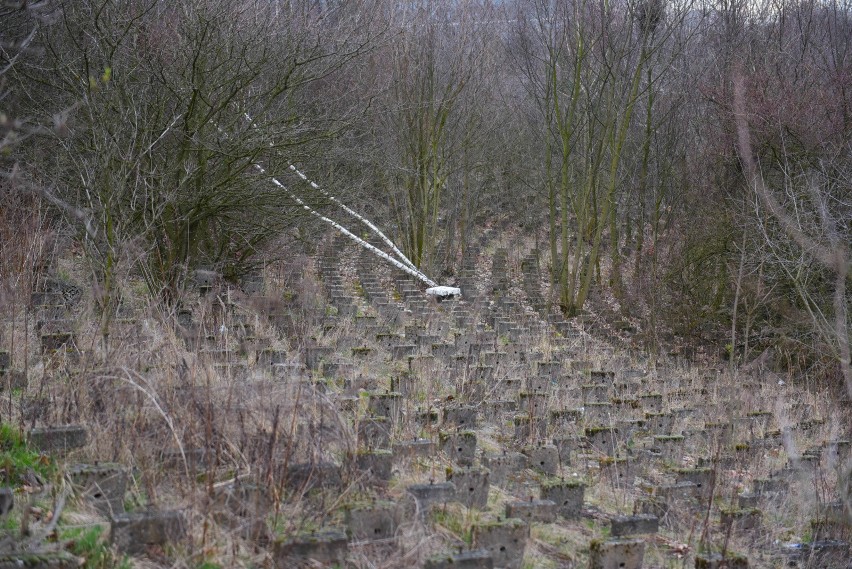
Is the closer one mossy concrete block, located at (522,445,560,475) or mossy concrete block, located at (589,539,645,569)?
mossy concrete block, located at (589,539,645,569)

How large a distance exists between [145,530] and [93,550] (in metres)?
0.22

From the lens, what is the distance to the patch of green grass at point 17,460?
431 centimetres

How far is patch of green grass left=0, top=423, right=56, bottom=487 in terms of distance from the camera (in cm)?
431

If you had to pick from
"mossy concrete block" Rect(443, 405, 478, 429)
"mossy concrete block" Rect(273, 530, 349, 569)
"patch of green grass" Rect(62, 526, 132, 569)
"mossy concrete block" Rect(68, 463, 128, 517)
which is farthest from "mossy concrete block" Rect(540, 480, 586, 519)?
"patch of green grass" Rect(62, 526, 132, 569)

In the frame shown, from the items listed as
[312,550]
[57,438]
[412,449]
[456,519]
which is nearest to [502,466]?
[412,449]

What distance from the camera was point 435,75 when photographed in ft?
50.0

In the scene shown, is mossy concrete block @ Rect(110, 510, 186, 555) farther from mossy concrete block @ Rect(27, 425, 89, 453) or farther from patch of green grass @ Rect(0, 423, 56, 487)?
mossy concrete block @ Rect(27, 425, 89, 453)

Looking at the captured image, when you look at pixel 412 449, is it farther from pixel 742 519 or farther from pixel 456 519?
pixel 742 519

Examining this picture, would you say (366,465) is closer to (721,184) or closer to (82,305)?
(82,305)

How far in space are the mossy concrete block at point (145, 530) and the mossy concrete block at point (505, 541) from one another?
1401mm

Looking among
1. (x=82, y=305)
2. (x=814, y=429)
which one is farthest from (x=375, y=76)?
(x=814, y=429)

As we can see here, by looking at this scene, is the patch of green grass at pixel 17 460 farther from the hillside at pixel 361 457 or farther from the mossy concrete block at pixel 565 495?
the mossy concrete block at pixel 565 495

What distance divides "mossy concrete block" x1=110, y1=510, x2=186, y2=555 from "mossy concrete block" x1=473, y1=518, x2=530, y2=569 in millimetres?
1401

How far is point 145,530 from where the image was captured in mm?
3824
